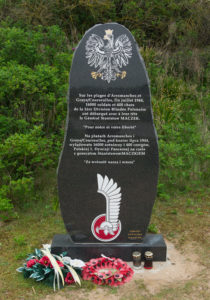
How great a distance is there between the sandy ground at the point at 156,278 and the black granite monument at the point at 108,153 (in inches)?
6.8

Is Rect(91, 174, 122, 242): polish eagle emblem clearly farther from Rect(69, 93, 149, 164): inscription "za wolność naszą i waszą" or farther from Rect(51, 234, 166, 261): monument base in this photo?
Rect(69, 93, 149, 164): inscription "za wolność naszą i waszą"

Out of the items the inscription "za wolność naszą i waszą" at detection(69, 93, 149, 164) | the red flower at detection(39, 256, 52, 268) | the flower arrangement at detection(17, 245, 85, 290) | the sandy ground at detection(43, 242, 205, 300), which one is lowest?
the sandy ground at detection(43, 242, 205, 300)

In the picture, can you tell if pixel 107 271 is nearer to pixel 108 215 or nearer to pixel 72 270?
pixel 72 270

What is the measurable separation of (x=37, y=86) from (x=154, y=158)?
99.1 inches

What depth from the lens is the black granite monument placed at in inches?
149

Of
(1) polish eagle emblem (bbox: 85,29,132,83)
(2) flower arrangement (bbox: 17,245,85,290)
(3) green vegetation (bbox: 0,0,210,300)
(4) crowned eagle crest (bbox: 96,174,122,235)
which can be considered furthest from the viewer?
(3) green vegetation (bbox: 0,0,210,300)

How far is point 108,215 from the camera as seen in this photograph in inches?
160

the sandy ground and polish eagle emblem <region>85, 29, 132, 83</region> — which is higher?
polish eagle emblem <region>85, 29, 132, 83</region>

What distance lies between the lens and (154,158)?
13.0 ft

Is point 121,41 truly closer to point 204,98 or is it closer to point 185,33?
point 204,98

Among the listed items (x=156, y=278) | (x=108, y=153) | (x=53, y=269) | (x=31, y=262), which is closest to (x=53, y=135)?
(x=108, y=153)

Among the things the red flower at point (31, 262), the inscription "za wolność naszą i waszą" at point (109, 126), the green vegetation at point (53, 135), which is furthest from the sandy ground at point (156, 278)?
the inscription "za wolność naszą i waszą" at point (109, 126)

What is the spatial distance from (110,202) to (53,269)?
886 mm

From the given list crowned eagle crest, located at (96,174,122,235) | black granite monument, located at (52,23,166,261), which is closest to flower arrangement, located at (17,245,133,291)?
black granite monument, located at (52,23,166,261)
